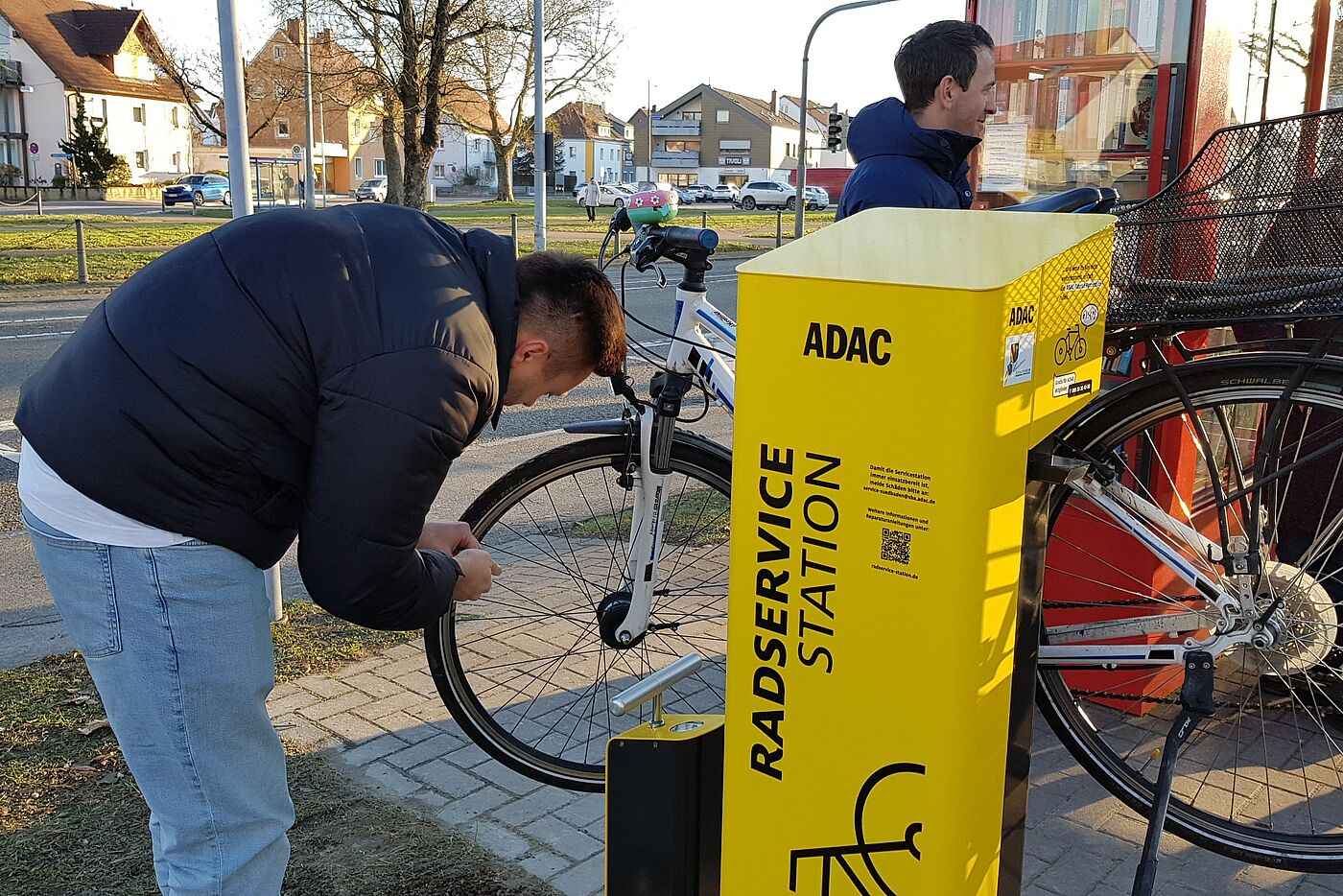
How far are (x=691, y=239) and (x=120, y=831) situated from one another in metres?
2.09

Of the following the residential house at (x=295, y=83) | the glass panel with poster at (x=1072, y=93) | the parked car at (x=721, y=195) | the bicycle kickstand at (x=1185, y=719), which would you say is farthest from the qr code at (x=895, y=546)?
the parked car at (x=721, y=195)

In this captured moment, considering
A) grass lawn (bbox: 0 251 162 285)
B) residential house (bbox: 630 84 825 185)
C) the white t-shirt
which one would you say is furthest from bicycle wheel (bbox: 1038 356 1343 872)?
residential house (bbox: 630 84 825 185)

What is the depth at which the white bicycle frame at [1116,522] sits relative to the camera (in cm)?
266

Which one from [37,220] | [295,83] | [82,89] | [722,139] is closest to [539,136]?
[37,220]

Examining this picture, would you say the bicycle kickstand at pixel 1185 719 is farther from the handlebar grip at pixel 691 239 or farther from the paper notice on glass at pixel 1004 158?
the paper notice on glass at pixel 1004 158

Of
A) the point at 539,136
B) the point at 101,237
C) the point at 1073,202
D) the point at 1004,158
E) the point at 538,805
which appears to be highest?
the point at 539,136

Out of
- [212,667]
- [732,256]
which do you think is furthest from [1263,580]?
[732,256]

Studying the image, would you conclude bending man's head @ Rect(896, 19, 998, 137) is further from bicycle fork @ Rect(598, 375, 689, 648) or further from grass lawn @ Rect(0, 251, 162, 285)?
grass lawn @ Rect(0, 251, 162, 285)

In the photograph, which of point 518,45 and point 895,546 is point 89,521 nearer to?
point 895,546

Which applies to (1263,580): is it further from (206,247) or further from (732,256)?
(732,256)

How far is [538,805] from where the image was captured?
3.20 m

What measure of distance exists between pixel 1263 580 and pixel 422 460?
191cm

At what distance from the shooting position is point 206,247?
2092mm

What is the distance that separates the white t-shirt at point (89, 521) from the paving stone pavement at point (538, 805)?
1.31 meters
